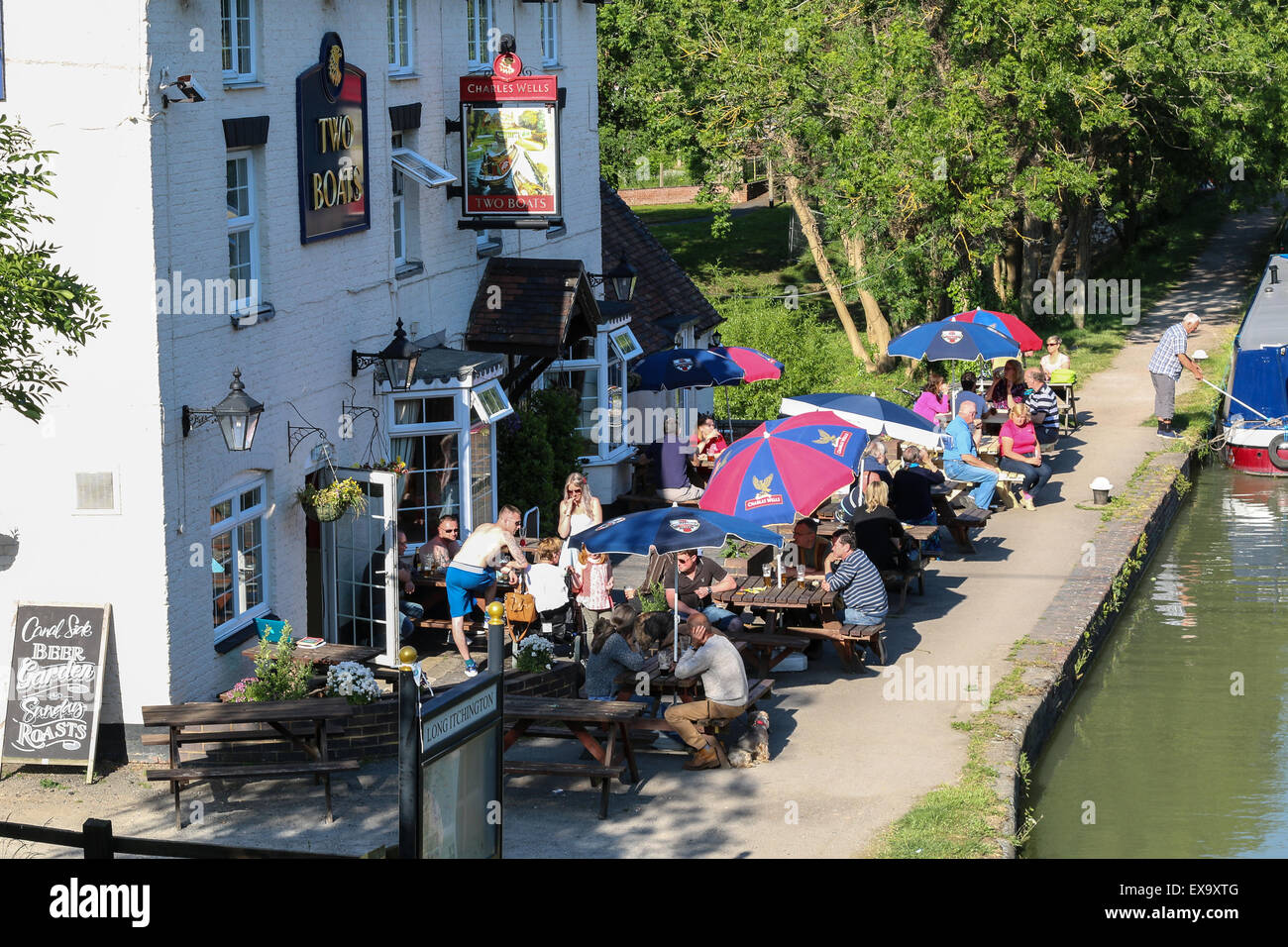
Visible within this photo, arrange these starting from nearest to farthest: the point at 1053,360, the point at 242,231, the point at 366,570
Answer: the point at 242,231
the point at 366,570
the point at 1053,360

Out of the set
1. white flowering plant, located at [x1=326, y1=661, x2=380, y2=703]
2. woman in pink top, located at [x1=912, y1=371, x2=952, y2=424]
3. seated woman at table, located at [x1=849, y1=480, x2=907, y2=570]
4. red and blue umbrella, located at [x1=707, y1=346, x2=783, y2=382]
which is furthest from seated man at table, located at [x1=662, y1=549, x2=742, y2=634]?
red and blue umbrella, located at [x1=707, y1=346, x2=783, y2=382]

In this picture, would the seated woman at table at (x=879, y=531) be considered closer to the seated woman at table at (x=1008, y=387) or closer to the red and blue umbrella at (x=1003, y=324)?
the red and blue umbrella at (x=1003, y=324)

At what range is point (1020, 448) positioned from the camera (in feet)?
73.3

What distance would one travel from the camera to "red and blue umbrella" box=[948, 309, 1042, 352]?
2392 centimetres

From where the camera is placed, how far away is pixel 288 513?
15.1m

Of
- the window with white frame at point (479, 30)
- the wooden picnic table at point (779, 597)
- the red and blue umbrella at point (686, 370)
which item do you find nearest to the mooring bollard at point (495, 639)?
the wooden picnic table at point (779, 597)

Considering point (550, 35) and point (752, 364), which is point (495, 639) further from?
point (752, 364)

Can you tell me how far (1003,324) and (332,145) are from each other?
11.7 metres

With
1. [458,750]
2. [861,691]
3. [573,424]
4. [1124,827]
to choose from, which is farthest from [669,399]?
[458,750]

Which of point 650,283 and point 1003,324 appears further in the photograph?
point 650,283

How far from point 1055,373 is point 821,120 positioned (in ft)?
22.4

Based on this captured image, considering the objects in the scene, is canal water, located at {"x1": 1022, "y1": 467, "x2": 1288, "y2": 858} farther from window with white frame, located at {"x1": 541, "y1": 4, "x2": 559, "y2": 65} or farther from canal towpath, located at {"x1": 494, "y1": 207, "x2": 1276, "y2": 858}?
window with white frame, located at {"x1": 541, "y1": 4, "x2": 559, "y2": 65}

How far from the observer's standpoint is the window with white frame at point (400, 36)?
17.7 meters

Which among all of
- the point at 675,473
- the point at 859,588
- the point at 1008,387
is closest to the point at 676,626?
the point at 859,588
